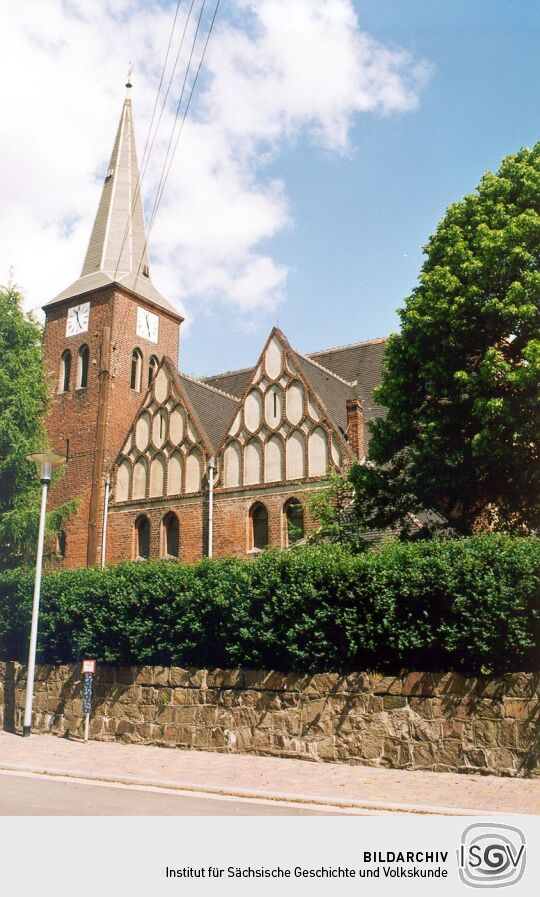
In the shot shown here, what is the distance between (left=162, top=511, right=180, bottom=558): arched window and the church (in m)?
0.05

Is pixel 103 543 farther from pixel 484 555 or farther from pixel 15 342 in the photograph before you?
pixel 484 555

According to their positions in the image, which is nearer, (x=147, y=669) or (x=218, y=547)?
(x=147, y=669)

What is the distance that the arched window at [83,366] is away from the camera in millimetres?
35625

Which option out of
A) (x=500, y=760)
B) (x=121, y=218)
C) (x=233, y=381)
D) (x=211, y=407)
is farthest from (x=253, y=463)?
(x=121, y=218)

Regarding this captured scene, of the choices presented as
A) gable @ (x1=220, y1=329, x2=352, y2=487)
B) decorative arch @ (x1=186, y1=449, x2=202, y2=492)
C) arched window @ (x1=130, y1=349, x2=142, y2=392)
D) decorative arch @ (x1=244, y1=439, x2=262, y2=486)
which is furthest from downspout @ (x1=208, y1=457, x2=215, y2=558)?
arched window @ (x1=130, y1=349, x2=142, y2=392)

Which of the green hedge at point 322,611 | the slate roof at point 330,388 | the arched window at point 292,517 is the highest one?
the slate roof at point 330,388

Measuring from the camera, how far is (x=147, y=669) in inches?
631

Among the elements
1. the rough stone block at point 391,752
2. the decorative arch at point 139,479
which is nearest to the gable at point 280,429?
the decorative arch at point 139,479

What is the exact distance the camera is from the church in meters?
26.9

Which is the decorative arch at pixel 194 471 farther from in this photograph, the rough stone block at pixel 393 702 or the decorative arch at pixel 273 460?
the rough stone block at pixel 393 702

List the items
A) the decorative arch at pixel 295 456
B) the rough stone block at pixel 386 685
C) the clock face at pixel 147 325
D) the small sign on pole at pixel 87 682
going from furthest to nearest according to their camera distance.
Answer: the clock face at pixel 147 325
the decorative arch at pixel 295 456
the small sign on pole at pixel 87 682
the rough stone block at pixel 386 685

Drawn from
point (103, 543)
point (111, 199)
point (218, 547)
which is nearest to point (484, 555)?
point (218, 547)

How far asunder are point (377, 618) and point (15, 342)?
697 inches

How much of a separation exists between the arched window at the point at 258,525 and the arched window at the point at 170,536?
3.62 metres
